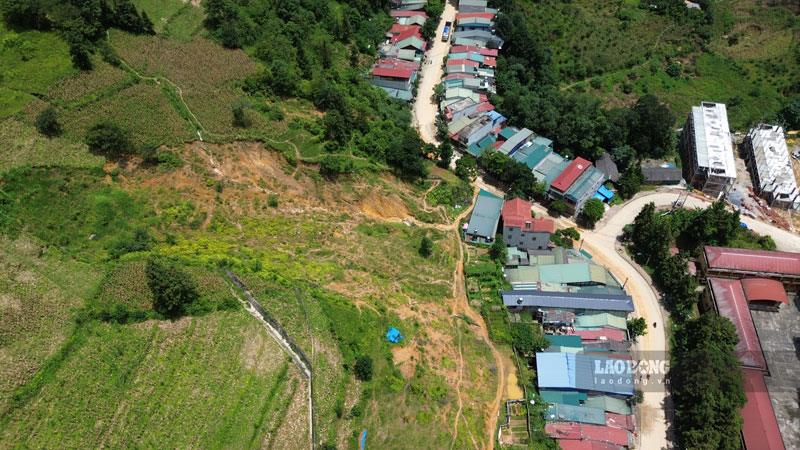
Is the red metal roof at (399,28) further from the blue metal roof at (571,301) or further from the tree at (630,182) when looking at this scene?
the blue metal roof at (571,301)

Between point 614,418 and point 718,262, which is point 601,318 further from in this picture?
point 718,262

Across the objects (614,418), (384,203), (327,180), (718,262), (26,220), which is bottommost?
(614,418)

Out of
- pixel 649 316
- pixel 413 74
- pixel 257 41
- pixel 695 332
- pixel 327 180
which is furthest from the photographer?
pixel 413 74

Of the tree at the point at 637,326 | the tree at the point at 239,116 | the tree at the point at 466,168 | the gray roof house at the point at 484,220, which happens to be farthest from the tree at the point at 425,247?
the tree at the point at 239,116

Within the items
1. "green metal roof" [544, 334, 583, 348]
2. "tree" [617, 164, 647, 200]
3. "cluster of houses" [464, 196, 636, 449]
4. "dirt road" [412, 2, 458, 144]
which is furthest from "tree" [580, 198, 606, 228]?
"dirt road" [412, 2, 458, 144]

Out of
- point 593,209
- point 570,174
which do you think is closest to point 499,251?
point 593,209

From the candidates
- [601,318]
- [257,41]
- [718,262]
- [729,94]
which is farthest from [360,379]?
[729,94]

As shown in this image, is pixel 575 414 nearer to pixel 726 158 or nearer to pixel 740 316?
pixel 740 316

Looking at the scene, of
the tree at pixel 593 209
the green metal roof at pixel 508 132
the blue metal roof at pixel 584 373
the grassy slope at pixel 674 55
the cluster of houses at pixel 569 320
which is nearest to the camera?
the cluster of houses at pixel 569 320
